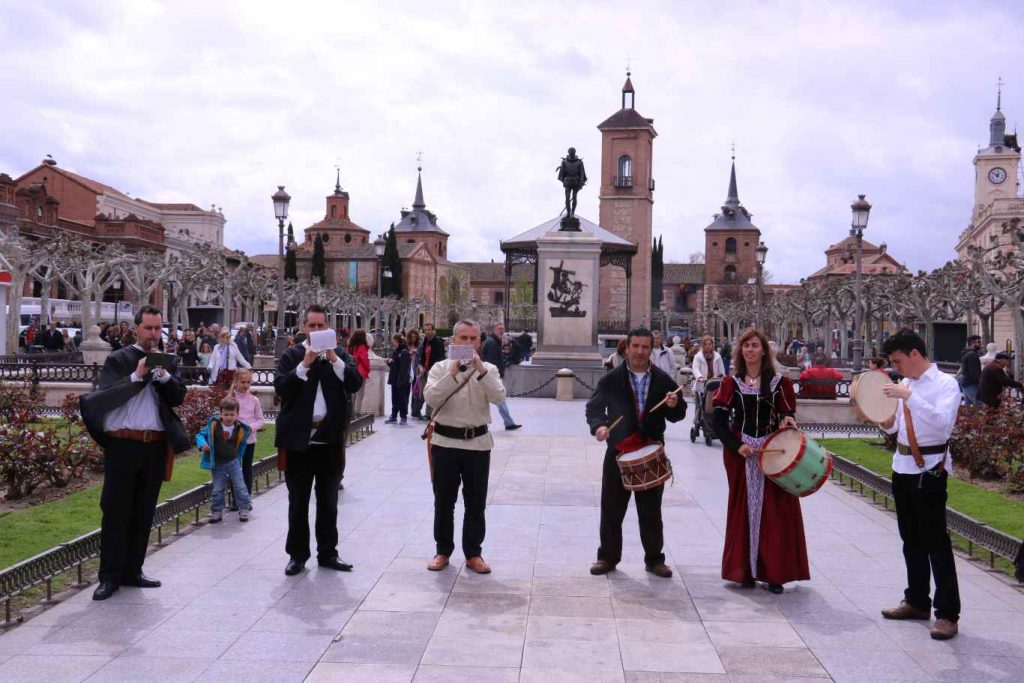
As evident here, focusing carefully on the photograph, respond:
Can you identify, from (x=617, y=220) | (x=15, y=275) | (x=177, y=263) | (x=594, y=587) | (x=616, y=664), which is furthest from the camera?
(x=617, y=220)

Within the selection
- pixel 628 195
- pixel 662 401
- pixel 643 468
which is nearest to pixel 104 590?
pixel 643 468

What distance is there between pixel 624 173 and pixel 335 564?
8722cm

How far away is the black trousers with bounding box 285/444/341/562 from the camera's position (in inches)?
284

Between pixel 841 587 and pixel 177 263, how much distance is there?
44.7m

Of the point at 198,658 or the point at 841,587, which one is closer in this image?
the point at 198,658

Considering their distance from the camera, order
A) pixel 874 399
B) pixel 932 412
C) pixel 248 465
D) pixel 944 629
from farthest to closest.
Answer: pixel 248 465 < pixel 874 399 < pixel 932 412 < pixel 944 629

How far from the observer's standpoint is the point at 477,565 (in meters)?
7.22

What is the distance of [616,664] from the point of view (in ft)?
17.3

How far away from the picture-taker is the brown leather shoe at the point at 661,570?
7141 millimetres

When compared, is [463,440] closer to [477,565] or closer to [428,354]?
[477,565]

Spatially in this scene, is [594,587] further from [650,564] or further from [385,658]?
[385,658]

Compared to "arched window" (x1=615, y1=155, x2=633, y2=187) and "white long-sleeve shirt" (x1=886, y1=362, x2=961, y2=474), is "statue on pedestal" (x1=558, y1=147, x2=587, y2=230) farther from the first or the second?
"arched window" (x1=615, y1=155, x2=633, y2=187)

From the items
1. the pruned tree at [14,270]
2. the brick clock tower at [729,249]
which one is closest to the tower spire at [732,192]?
the brick clock tower at [729,249]

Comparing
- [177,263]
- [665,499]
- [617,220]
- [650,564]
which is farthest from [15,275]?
[617,220]
